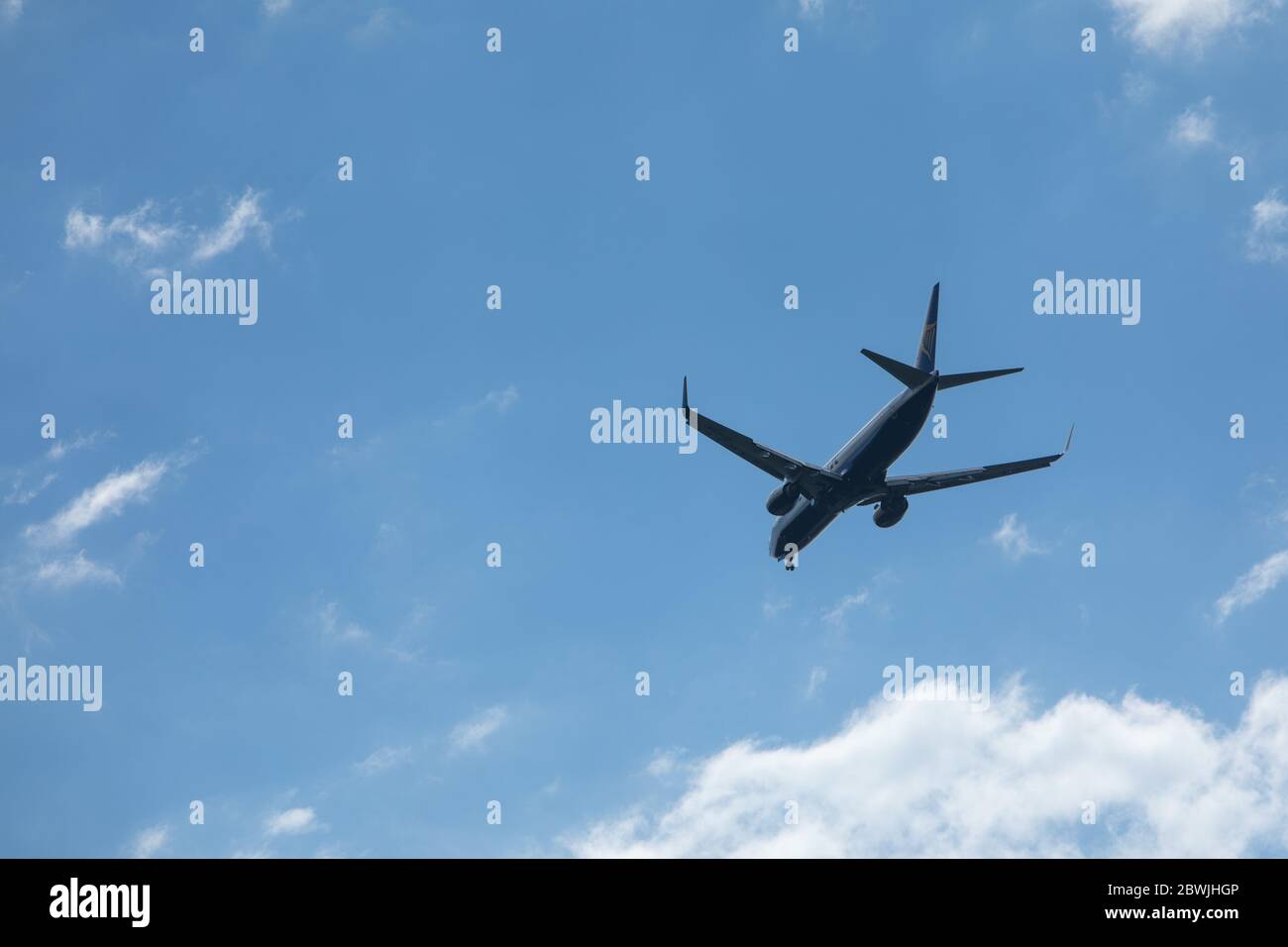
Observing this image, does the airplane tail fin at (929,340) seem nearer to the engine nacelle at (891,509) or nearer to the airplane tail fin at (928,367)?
the airplane tail fin at (928,367)

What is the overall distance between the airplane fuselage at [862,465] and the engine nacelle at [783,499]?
123cm

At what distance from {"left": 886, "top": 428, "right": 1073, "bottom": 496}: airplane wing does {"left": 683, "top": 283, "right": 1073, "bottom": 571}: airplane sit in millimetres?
57

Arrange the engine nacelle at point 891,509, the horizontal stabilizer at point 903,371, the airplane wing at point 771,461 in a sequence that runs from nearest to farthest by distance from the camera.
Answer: the horizontal stabilizer at point 903,371 < the airplane wing at point 771,461 < the engine nacelle at point 891,509

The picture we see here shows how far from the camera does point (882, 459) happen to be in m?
66.5

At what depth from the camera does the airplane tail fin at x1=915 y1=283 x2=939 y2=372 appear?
66688 mm

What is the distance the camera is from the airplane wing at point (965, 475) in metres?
75.0

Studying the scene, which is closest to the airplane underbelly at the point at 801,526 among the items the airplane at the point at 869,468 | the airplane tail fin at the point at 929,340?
the airplane at the point at 869,468
